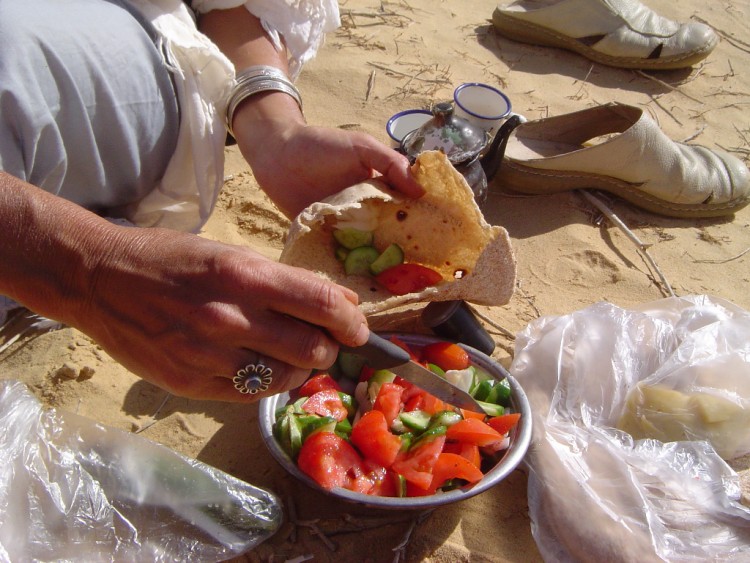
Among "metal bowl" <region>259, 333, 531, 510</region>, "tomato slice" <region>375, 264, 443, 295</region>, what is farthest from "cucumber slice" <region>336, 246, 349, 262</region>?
"metal bowl" <region>259, 333, 531, 510</region>

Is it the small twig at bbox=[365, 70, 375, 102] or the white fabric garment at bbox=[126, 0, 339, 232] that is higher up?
the white fabric garment at bbox=[126, 0, 339, 232]

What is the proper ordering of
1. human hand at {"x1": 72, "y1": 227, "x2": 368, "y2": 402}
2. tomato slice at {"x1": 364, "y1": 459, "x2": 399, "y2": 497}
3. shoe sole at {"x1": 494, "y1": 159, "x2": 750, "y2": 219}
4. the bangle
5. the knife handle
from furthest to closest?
1. shoe sole at {"x1": 494, "y1": 159, "x2": 750, "y2": 219}
2. the bangle
3. tomato slice at {"x1": 364, "y1": 459, "x2": 399, "y2": 497}
4. the knife handle
5. human hand at {"x1": 72, "y1": 227, "x2": 368, "y2": 402}

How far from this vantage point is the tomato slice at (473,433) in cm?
174

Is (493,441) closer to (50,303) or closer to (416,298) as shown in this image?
(416,298)

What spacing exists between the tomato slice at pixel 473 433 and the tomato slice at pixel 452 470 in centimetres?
8

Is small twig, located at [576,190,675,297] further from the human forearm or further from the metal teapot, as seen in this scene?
the human forearm

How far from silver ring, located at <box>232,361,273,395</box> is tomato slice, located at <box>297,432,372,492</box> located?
0.42 meters

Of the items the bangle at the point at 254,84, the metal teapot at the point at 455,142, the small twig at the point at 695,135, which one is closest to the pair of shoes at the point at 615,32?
the small twig at the point at 695,135

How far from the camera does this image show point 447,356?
2.05 meters

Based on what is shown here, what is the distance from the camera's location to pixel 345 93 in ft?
12.6

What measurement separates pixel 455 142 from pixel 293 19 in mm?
804

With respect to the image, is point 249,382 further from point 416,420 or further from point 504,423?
point 504,423

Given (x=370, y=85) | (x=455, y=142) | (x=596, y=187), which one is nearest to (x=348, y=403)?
(x=455, y=142)

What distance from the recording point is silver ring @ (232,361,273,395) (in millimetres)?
1253
